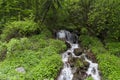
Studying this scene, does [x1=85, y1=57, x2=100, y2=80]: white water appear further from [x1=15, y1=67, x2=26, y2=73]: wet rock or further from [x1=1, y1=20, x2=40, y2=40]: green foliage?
[x1=1, y1=20, x2=40, y2=40]: green foliage

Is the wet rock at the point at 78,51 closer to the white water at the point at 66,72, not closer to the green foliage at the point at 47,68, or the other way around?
the white water at the point at 66,72

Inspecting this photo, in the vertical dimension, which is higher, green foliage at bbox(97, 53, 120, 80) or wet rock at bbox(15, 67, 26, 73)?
wet rock at bbox(15, 67, 26, 73)

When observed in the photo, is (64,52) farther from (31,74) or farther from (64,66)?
(31,74)

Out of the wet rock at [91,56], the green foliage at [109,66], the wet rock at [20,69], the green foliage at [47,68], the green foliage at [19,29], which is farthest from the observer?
the green foliage at [19,29]

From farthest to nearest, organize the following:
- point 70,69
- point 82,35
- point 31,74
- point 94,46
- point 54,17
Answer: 1. point 54,17
2. point 82,35
3. point 94,46
4. point 70,69
5. point 31,74

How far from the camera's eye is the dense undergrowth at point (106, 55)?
14.0m

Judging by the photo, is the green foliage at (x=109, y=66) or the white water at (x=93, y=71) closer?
the green foliage at (x=109, y=66)

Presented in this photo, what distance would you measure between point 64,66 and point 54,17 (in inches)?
273

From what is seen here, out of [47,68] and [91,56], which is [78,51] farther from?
[47,68]

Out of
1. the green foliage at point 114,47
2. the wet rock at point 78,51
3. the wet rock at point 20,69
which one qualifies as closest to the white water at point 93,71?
the wet rock at point 78,51

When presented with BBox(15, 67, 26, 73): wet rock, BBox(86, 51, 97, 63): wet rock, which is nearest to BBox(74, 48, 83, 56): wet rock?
BBox(86, 51, 97, 63): wet rock

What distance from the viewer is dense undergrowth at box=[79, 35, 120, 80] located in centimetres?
1397

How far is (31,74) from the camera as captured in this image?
13.3 meters

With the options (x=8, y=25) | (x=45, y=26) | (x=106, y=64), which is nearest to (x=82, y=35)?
(x=45, y=26)
